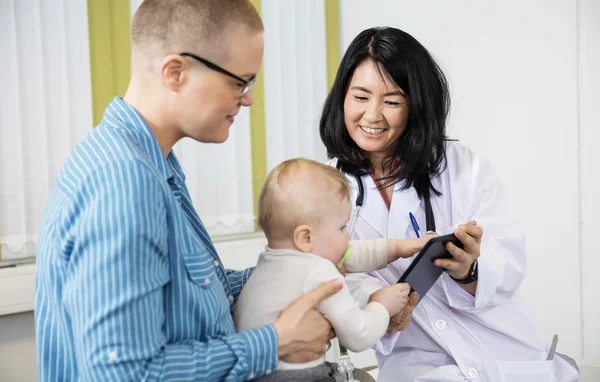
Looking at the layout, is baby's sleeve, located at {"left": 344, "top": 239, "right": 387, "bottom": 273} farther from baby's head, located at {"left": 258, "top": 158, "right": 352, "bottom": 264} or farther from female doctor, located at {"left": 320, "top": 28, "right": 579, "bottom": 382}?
baby's head, located at {"left": 258, "top": 158, "right": 352, "bottom": 264}

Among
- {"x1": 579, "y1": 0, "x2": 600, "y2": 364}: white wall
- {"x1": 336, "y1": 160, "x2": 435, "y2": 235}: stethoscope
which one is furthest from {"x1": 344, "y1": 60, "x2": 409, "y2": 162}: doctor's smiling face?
{"x1": 579, "y1": 0, "x2": 600, "y2": 364}: white wall

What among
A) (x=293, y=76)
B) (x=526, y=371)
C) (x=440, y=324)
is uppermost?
(x=293, y=76)

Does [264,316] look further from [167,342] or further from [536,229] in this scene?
[536,229]

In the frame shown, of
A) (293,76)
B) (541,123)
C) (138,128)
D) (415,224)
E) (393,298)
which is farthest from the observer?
(293,76)

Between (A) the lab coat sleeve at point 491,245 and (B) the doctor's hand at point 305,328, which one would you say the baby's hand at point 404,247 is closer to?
(A) the lab coat sleeve at point 491,245

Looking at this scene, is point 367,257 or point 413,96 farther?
point 413,96

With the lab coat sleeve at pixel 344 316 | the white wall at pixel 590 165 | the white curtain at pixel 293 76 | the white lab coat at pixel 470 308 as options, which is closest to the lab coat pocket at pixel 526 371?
the white lab coat at pixel 470 308

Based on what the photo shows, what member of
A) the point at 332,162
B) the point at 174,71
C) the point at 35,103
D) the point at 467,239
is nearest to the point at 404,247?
the point at 467,239

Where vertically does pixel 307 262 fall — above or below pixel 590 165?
below

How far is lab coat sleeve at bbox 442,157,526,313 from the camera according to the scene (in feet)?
5.44

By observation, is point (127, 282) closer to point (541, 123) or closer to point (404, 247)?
point (404, 247)

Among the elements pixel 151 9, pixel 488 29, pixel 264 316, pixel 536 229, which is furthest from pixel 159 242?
pixel 488 29

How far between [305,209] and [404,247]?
405 millimetres

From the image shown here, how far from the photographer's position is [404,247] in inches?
64.6
